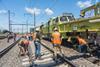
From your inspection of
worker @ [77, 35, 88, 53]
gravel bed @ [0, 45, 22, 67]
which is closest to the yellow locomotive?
worker @ [77, 35, 88, 53]

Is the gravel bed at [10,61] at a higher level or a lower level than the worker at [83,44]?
lower

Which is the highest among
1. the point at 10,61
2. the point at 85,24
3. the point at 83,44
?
the point at 85,24

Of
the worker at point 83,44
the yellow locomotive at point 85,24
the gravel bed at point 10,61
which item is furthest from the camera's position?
the worker at point 83,44

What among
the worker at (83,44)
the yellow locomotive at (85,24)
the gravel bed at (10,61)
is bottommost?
the gravel bed at (10,61)

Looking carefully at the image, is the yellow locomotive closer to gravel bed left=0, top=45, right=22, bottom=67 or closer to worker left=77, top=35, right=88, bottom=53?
worker left=77, top=35, right=88, bottom=53

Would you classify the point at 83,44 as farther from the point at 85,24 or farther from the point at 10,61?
the point at 10,61

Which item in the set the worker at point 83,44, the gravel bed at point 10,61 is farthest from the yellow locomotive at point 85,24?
the gravel bed at point 10,61

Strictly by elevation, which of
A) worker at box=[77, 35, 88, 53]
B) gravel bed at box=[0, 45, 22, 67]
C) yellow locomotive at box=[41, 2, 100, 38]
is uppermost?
yellow locomotive at box=[41, 2, 100, 38]

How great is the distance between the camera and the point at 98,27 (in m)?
13.4

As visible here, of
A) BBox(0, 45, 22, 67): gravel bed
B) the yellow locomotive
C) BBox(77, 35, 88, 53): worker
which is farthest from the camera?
BBox(77, 35, 88, 53): worker

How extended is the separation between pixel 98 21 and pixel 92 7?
7.45ft

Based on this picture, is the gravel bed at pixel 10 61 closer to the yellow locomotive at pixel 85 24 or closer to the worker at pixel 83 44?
the worker at pixel 83 44

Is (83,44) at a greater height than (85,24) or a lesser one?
lesser

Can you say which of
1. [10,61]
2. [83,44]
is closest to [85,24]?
[83,44]
